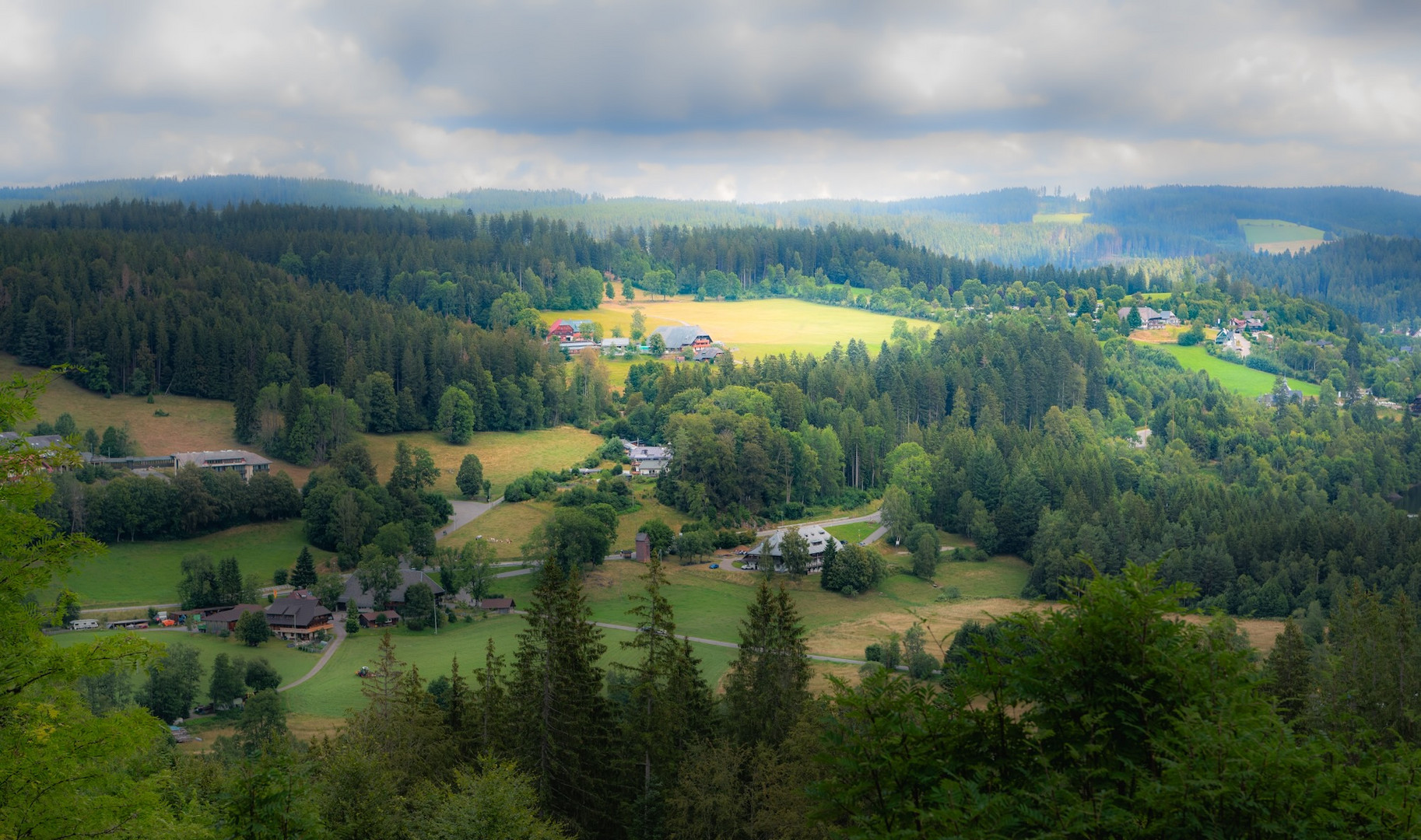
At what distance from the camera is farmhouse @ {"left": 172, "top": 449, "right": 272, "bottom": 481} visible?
67.9m

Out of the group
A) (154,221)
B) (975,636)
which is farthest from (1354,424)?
(154,221)

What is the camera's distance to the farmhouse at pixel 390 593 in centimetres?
5244

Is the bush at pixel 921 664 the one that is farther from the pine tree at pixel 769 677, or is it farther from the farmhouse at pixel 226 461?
the farmhouse at pixel 226 461

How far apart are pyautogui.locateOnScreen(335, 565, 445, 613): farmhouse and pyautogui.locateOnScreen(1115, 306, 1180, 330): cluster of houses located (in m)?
92.1

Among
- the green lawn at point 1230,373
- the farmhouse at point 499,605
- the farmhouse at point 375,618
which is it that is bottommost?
the farmhouse at point 499,605

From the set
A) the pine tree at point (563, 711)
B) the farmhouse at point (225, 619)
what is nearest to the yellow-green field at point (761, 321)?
the farmhouse at point (225, 619)

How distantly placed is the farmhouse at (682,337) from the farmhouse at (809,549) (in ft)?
159

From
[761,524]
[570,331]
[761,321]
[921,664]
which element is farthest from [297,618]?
[761,321]

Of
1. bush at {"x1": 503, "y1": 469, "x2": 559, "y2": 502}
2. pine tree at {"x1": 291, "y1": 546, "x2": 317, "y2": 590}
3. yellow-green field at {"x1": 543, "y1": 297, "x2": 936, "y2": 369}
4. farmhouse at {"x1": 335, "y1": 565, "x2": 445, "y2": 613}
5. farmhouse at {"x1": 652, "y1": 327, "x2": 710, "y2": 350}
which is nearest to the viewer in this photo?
farmhouse at {"x1": 335, "y1": 565, "x2": 445, "y2": 613}

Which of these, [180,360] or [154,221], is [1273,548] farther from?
[154,221]

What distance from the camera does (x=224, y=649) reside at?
46.1m

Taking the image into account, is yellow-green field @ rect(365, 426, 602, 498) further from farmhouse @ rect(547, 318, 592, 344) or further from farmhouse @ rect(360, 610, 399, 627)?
farmhouse @ rect(547, 318, 592, 344)

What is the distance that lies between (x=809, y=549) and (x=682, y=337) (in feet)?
181

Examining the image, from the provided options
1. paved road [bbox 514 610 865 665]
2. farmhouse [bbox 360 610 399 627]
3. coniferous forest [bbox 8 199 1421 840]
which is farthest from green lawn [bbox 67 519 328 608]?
paved road [bbox 514 610 865 665]
